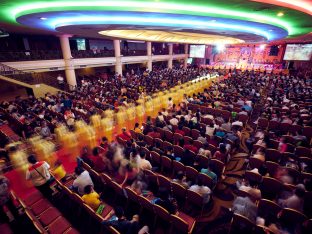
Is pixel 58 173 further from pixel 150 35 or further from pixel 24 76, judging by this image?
pixel 24 76

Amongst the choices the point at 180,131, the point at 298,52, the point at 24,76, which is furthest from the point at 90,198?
the point at 298,52

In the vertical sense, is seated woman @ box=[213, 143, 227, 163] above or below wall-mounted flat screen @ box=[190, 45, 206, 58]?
below

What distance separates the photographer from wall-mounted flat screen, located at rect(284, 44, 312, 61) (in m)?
23.4

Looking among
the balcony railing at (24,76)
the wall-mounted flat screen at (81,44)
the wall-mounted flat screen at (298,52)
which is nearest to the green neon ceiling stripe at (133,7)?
the balcony railing at (24,76)

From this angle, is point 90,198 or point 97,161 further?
point 97,161

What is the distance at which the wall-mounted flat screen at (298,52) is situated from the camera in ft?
76.9

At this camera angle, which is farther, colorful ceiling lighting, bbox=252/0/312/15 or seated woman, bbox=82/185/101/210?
colorful ceiling lighting, bbox=252/0/312/15

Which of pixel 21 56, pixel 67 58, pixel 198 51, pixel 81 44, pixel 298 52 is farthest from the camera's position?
pixel 198 51

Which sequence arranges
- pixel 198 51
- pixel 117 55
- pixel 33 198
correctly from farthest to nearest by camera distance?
pixel 198 51
pixel 117 55
pixel 33 198

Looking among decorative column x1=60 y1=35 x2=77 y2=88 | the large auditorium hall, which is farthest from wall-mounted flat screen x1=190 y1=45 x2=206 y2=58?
decorative column x1=60 y1=35 x2=77 y2=88

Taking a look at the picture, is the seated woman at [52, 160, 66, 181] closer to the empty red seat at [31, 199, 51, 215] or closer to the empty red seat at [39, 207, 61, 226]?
the empty red seat at [31, 199, 51, 215]

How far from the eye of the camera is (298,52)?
954 inches

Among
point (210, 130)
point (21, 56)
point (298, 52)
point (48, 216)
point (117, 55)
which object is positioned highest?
point (298, 52)

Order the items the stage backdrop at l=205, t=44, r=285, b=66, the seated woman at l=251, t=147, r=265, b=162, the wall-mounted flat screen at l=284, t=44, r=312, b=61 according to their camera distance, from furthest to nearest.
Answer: the stage backdrop at l=205, t=44, r=285, b=66 < the wall-mounted flat screen at l=284, t=44, r=312, b=61 < the seated woman at l=251, t=147, r=265, b=162
